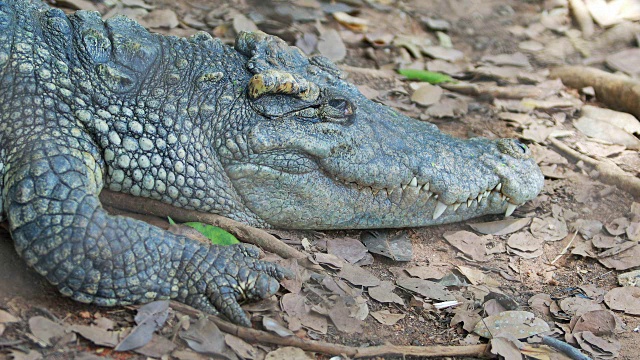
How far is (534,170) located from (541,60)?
3192 mm

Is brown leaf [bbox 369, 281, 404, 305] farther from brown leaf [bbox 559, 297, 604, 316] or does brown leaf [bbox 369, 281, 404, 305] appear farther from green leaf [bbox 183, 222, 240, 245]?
brown leaf [bbox 559, 297, 604, 316]

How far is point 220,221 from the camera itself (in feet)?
12.8

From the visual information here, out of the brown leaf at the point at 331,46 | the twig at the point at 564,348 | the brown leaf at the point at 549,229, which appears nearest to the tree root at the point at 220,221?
the twig at the point at 564,348

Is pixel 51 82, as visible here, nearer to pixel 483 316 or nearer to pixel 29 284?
pixel 29 284

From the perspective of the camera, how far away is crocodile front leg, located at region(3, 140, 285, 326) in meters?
3.20

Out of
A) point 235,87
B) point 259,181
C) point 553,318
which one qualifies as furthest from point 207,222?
point 553,318

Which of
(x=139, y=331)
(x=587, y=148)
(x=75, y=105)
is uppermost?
(x=75, y=105)

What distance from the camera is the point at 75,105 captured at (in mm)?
3592

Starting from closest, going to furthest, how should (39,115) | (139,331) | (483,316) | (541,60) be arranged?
(139,331), (39,115), (483,316), (541,60)

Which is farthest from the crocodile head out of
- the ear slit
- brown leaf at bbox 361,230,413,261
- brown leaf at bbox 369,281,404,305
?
brown leaf at bbox 369,281,404,305

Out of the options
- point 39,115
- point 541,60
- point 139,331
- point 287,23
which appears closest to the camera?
point 139,331

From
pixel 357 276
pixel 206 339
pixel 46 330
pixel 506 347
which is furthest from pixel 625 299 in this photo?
pixel 46 330

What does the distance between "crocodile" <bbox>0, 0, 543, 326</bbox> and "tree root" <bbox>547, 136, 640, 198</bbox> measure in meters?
1.15

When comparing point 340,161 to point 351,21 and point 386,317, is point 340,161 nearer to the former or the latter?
point 386,317
